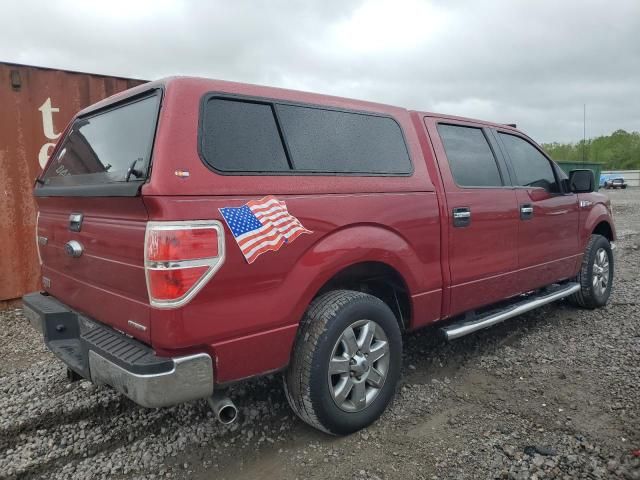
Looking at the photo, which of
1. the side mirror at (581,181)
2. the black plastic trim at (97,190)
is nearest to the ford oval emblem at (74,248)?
the black plastic trim at (97,190)

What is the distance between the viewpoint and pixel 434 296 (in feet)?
10.9

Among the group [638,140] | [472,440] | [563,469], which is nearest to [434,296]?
[472,440]

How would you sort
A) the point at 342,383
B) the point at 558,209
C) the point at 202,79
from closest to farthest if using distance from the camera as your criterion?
the point at 202,79
the point at 342,383
the point at 558,209

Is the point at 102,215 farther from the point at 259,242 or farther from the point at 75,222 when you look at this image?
the point at 259,242

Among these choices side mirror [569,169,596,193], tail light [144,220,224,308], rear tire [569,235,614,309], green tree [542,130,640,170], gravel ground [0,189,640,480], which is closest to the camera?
tail light [144,220,224,308]

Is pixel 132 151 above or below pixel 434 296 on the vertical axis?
above

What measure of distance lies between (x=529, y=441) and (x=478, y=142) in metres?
2.23

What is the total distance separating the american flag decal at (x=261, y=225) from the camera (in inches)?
89.8

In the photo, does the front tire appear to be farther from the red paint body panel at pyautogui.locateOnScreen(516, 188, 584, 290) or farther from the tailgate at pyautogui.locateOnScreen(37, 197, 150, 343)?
the red paint body panel at pyautogui.locateOnScreen(516, 188, 584, 290)

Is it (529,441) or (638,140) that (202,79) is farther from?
(638,140)

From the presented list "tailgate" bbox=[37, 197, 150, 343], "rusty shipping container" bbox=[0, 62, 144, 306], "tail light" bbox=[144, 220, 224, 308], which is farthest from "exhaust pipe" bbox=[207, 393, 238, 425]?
"rusty shipping container" bbox=[0, 62, 144, 306]

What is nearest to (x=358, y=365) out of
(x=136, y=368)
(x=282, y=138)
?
(x=136, y=368)

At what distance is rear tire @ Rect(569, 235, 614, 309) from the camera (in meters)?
5.00

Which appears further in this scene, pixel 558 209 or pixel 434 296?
pixel 558 209
